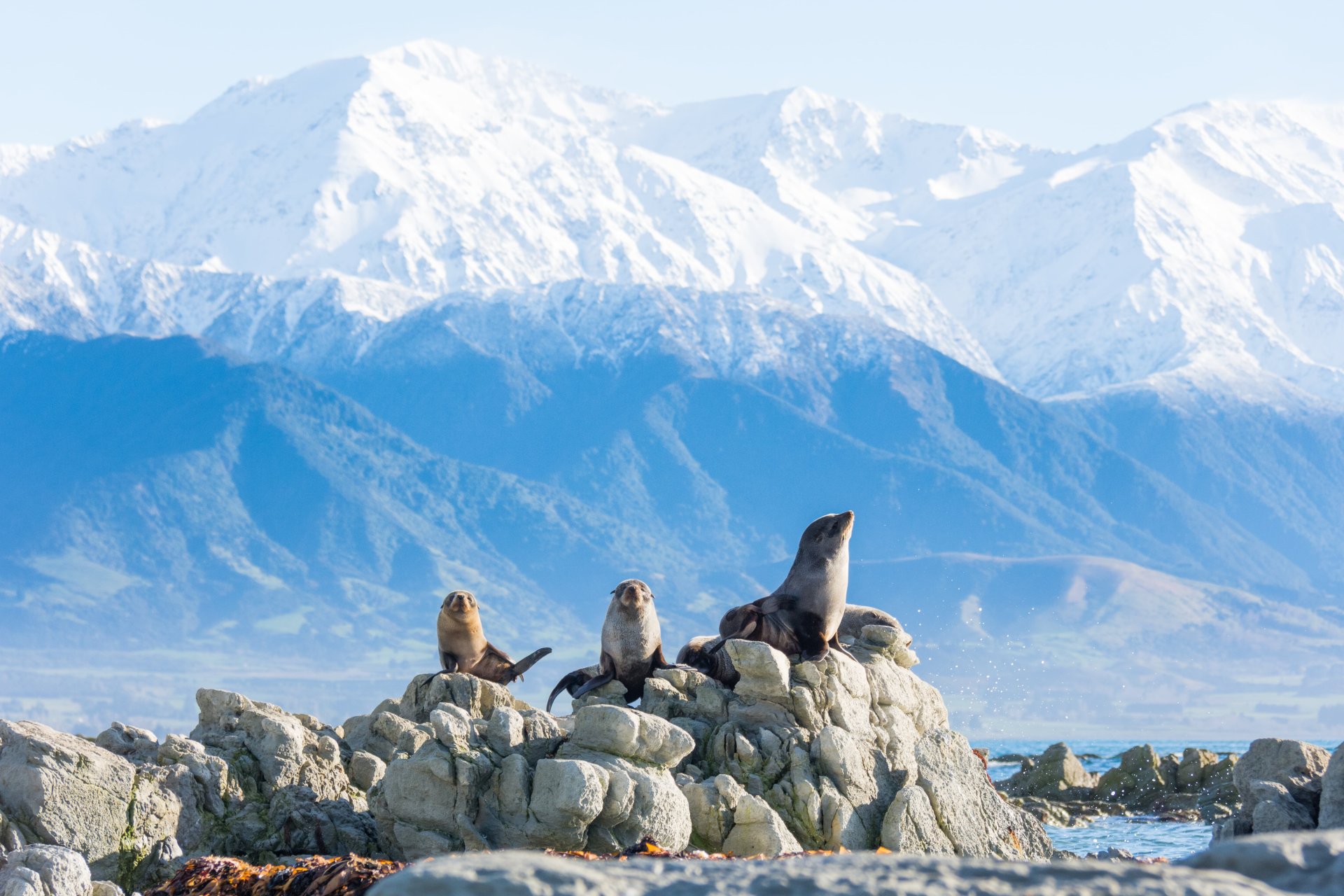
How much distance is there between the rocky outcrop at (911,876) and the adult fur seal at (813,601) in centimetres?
1447

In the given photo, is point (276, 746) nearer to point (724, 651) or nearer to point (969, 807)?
point (724, 651)

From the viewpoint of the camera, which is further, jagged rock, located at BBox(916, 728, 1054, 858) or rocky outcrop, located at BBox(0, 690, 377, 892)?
jagged rock, located at BBox(916, 728, 1054, 858)

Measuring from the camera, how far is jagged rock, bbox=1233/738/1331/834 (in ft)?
51.2

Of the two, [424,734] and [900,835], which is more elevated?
[424,734]

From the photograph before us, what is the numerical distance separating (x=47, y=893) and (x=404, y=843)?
12.4ft

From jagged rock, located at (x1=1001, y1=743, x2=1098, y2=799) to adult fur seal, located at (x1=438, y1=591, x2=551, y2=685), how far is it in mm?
27844

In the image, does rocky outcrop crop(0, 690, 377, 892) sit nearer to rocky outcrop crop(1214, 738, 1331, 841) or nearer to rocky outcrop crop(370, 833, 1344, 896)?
rocky outcrop crop(1214, 738, 1331, 841)

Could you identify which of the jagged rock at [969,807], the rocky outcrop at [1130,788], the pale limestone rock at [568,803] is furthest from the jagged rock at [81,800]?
the rocky outcrop at [1130,788]

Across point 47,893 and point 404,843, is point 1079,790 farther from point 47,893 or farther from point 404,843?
point 47,893

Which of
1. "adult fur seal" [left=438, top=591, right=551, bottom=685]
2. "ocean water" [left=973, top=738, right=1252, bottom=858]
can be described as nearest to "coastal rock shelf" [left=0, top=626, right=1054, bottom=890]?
"adult fur seal" [left=438, top=591, right=551, bottom=685]

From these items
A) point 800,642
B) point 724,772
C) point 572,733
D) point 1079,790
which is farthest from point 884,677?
point 1079,790

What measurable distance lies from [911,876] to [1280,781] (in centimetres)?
1147

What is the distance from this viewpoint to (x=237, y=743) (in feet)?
70.3

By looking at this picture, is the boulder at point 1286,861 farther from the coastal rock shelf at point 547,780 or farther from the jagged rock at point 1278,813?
the coastal rock shelf at point 547,780
